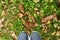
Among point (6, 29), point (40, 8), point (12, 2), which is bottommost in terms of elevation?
point (6, 29)

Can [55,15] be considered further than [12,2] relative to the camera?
No

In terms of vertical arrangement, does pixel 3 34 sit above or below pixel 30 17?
below

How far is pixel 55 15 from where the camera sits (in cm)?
242

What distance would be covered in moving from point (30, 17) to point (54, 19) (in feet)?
0.95

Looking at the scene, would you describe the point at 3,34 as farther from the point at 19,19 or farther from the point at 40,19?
the point at 40,19

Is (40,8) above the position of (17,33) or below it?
above

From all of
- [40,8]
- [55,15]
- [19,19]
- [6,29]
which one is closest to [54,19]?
[55,15]

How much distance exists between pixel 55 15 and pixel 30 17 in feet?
0.98

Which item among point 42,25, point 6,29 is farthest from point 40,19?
point 6,29

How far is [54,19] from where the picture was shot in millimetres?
2416

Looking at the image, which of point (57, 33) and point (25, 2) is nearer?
point (57, 33)

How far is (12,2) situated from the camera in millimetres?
2590

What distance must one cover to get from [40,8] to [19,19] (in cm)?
29

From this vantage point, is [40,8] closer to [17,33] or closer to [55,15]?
[55,15]
